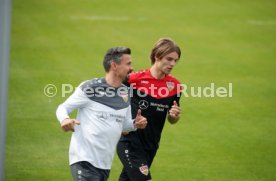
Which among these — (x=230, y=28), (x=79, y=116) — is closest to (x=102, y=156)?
Answer: (x=79, y=116)

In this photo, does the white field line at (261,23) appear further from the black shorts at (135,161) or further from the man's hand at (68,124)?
the man's hand at (68,124)

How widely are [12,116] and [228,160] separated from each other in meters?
4.63

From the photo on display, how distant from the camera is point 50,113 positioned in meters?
13.9

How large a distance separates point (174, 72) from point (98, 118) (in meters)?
11.3

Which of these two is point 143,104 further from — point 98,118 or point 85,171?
point 85,171

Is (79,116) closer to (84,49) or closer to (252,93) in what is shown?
(252,93)

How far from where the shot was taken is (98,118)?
7121 millimetres

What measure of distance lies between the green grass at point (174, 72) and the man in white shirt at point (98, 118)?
3501mm

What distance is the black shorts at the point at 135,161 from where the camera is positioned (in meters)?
8.01

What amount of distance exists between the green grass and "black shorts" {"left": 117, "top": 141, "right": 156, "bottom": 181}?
8.40 feet

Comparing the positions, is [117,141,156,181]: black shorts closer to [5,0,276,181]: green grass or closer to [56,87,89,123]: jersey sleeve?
[56,87,89,123]: jersey sleeve

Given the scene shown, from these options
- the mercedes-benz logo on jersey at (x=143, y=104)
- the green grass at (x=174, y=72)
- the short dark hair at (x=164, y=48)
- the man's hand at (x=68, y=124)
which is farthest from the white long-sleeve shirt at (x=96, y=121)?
the green grass at (x=174, y=72)

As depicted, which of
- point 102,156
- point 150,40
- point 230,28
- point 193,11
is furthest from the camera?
point 193,11

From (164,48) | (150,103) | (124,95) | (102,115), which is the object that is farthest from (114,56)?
(150,103)
